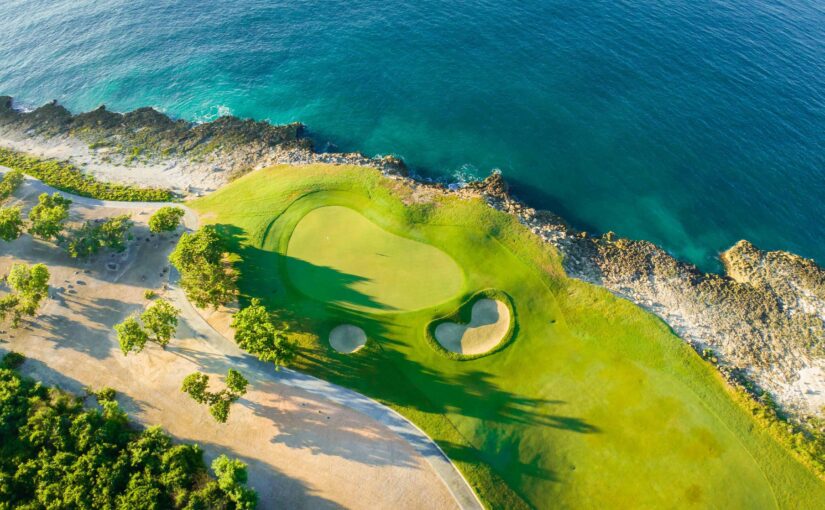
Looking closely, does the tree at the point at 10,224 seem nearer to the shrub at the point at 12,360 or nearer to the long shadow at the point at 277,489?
the shrub at the point at 12,360

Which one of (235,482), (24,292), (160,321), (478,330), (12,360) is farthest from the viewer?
(478,330)

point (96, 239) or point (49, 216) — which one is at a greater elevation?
point (49, 216)

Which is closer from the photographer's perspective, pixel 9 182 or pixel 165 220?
pixel 165 220

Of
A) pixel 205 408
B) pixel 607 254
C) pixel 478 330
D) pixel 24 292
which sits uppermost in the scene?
pixel 607 254

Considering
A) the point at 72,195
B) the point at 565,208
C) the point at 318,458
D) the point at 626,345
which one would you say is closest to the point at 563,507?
the point at 626,345

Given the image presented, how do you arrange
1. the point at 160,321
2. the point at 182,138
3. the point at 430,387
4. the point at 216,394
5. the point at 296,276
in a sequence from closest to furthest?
the point at 216,394, the point at 430,387, the point at 160,321, the point at 296,276, the point at 182,138

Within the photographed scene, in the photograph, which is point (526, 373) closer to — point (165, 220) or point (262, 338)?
point (262, 338)

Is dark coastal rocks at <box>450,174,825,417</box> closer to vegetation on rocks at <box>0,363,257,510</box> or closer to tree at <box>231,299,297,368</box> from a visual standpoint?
tree at <box>231,299,297,368</box>

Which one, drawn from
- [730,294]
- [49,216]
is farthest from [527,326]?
[49,216]
